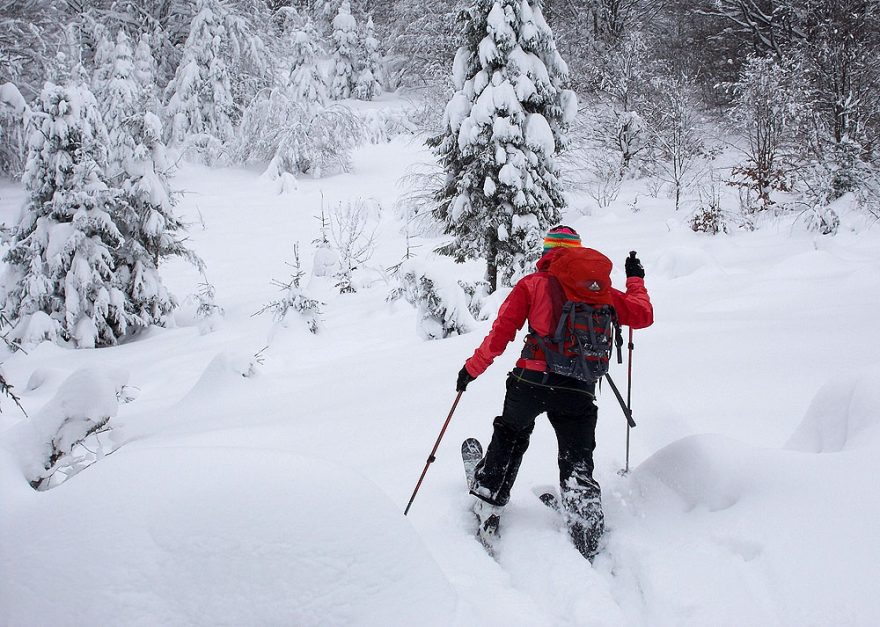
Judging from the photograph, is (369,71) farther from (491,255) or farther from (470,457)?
(470,457)

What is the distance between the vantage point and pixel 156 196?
406 inches

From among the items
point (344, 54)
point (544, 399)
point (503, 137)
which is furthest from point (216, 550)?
point (344, 54)

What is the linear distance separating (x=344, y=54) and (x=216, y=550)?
3094 cm

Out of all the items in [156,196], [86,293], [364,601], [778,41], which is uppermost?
[778,41]

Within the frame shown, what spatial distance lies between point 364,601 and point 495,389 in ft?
10.5

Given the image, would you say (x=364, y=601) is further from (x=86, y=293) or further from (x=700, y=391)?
(x=86, y=293)

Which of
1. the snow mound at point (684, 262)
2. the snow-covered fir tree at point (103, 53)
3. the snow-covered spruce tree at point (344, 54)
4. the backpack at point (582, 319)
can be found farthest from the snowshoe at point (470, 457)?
the snow-covered spruce tree at point (344, 54)

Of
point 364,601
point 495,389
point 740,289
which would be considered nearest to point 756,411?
point 495,389

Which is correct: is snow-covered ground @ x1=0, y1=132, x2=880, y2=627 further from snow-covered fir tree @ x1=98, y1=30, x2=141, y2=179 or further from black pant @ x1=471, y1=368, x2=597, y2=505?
snow-covered fir tree @ x1=98, y1=30, x2=141, y2=179

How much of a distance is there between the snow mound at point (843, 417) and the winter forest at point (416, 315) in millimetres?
16

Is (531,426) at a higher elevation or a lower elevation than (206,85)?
lower

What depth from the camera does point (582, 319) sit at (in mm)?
2568

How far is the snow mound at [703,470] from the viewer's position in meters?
2.51

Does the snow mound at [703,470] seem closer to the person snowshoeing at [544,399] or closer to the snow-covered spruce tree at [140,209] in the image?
the person snowshoeing at [544,399]
